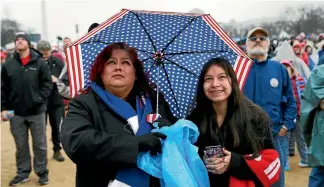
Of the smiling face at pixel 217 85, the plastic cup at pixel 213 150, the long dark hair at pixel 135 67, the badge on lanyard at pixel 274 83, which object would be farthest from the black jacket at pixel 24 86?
the plastic cup at pixel 213 150

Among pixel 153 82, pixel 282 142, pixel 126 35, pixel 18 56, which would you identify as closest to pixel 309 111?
pixel 282 142

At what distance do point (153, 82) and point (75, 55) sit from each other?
581 mm

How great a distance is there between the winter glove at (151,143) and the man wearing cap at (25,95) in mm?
3820

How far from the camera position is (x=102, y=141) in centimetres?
188

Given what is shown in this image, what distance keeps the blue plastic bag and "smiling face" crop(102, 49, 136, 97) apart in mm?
361

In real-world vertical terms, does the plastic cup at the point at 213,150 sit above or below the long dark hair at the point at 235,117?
below

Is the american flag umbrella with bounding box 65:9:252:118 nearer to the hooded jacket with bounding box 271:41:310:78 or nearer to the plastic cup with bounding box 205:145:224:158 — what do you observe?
the plastic cup with bounding box 205:145:224:158

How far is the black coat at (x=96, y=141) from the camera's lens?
187 cm

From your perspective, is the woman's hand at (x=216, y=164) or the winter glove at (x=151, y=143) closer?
the winter glove at (x=151, y=143)

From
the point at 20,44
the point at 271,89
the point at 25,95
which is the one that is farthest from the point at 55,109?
the point at 271,89

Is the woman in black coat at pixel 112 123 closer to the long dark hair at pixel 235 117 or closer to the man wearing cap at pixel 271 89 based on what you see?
the long dark hair at pixel 235 117

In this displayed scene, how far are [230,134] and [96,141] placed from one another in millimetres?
956

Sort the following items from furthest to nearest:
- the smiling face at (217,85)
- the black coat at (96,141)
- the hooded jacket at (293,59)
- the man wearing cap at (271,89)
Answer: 1. the hooded jacket at (293,59)
2. the man wearing cap at (271,89)
3. the smiling face at (217,85)
4. the black coat at (96,141)

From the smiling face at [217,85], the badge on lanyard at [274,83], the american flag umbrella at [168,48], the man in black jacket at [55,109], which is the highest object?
the american flag umbrella at [168,48]
